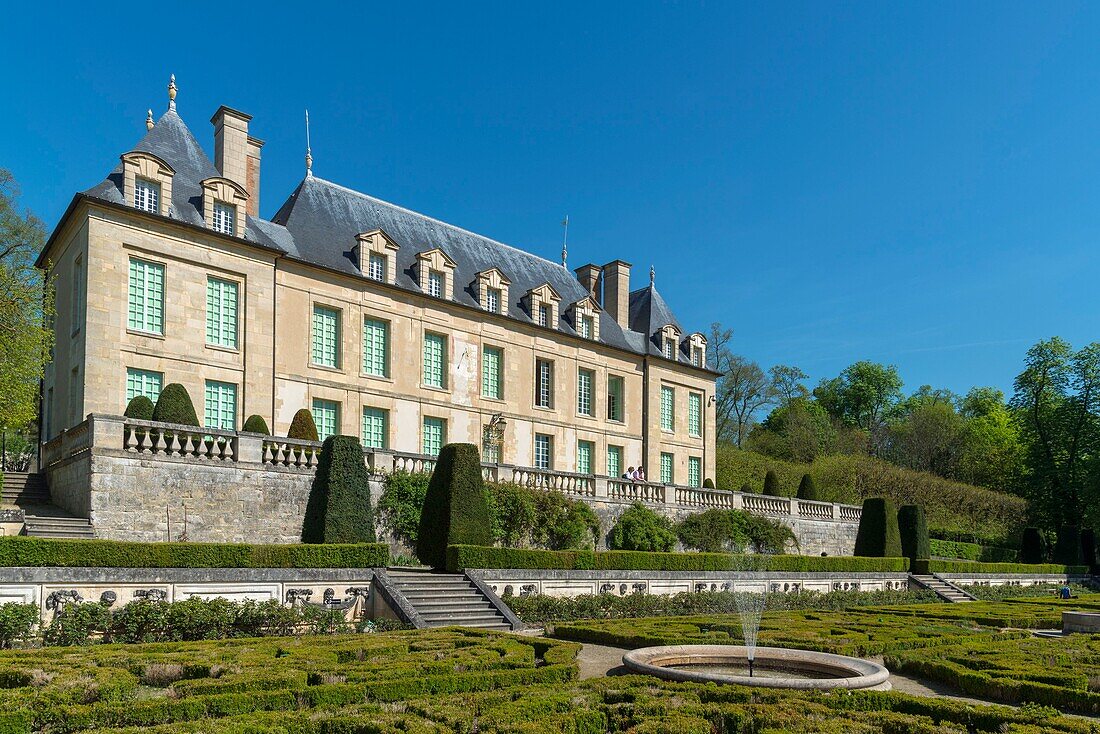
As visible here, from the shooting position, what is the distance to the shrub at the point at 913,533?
33.6 meters

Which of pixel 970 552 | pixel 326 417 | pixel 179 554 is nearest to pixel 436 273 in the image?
pixel 326 417

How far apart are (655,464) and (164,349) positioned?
2049cm

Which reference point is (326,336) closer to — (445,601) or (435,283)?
(435,283)

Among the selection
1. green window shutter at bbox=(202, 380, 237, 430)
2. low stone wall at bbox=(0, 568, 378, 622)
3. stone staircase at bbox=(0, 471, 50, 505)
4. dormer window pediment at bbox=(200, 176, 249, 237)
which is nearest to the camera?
low stone wall at bbox=(0, 568, 378, 622)

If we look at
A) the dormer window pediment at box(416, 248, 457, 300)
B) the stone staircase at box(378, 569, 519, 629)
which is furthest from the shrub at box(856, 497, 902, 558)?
the stone staircase at box(378, 569, 519, 629)

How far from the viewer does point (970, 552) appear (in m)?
44.3

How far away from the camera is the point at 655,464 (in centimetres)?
3734

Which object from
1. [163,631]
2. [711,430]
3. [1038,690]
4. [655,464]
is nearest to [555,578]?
[163,631]

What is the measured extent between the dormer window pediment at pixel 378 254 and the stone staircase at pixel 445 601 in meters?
13.2

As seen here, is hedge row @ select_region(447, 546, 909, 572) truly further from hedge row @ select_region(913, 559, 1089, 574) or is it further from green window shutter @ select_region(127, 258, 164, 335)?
green window shutter @ select_region(127, 258, 164, 335)

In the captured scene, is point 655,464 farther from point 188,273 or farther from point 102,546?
point 102,546

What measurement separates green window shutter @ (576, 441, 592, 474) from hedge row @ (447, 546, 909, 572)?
31.9 feet

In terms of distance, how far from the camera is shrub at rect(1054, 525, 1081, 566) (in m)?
42.7

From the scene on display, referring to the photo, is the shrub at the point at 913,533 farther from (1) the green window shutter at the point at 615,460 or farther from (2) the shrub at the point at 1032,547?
(2) the shrub at the point at 1032,547
